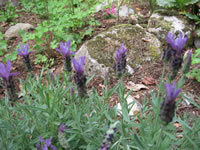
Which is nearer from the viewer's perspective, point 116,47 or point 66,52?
point 66,52

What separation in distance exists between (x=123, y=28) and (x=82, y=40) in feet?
3.17

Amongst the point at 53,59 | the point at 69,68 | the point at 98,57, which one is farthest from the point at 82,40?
the point at 69,68

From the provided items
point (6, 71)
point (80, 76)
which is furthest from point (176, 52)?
point (6, 71)

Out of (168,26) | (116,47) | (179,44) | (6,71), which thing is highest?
(179,44)

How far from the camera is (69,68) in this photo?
173cm

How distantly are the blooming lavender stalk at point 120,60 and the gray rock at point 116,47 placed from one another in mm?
1329

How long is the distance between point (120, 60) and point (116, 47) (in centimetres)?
165

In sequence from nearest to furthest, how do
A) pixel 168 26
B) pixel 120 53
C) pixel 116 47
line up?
pixel 120 53 < pixel 116 47 < pixel 168 26

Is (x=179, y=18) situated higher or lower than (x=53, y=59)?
higher

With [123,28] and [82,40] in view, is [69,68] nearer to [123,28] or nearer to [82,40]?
[123,28]

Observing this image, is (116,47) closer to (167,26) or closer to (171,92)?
(167,26)

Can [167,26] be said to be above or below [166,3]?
below

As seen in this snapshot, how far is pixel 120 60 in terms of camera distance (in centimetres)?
158

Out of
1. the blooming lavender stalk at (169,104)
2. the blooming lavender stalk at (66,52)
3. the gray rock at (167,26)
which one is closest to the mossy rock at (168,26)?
the gray rock at (167,26)
